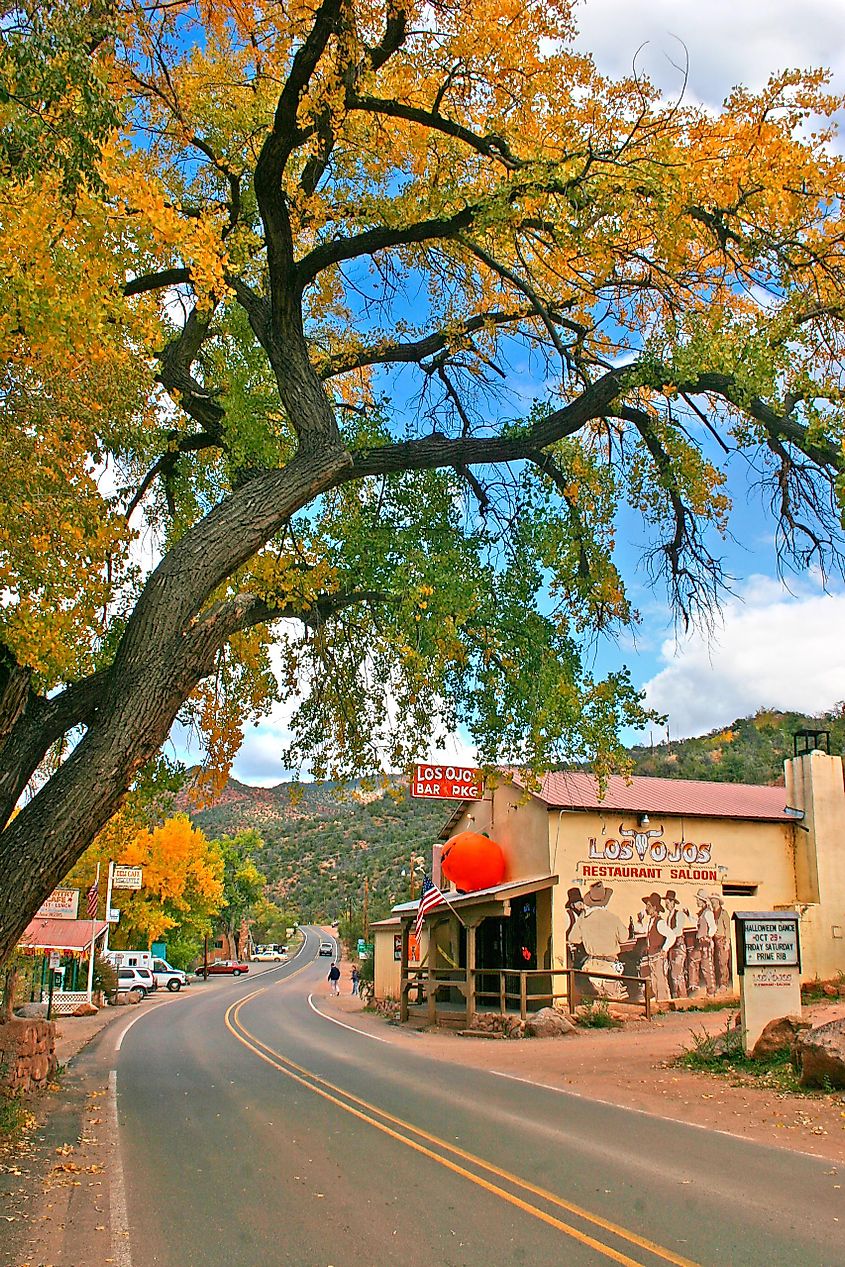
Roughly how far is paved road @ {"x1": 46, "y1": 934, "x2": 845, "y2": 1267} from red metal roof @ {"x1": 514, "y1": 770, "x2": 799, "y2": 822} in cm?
1081

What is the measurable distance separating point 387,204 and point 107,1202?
349 inches

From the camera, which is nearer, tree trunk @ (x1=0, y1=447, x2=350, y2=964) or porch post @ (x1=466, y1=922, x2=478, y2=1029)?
tree trunk @ (x1=0, y1=447, x2=350, y2=964)

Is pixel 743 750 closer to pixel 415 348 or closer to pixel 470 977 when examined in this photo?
pixel 470 977

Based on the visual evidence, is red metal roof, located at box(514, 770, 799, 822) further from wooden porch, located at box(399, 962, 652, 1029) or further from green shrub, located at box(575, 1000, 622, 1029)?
green shrub, located at box(575, 1000, 622, 1029)

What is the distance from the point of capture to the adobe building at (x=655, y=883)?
23.7 metres

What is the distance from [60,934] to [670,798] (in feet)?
74.0

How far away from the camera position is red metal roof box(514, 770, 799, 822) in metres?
24.3

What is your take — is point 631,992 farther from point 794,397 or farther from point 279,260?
point 279,260

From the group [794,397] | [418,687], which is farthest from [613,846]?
[794,397]

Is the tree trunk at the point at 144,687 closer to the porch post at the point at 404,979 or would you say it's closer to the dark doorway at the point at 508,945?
the dark doorway at the point at 508,945

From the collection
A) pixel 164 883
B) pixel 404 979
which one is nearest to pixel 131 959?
pixel 164 883

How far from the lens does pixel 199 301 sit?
8406mm

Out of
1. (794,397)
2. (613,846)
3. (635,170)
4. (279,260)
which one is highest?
(635,170)

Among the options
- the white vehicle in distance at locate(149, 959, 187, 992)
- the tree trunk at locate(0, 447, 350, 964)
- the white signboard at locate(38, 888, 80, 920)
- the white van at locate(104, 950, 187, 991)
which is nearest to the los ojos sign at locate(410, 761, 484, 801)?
the tree trunk at locate(0, 447, 350, 964)
